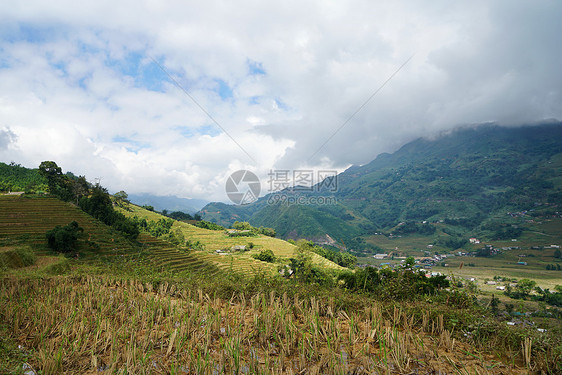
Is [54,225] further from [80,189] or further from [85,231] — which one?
[80,189]

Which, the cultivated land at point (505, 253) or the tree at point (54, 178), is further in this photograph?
the cultivated land at point (505, 253)

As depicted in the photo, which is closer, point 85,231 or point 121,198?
point 85,231

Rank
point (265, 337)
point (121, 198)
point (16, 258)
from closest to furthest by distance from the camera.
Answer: point (265, 337), point (16, 258), point (121, 198)

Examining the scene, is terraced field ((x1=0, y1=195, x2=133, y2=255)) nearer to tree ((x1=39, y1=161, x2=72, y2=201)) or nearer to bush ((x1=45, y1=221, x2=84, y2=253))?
bush ((x1=45, y1=221, x2=84, y2=253))

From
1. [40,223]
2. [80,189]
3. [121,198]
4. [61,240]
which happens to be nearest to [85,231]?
[40,223]

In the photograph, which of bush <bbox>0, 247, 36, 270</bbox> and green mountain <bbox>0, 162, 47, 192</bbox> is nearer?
bush <bbox>0, 247, 36, 270</bbox>

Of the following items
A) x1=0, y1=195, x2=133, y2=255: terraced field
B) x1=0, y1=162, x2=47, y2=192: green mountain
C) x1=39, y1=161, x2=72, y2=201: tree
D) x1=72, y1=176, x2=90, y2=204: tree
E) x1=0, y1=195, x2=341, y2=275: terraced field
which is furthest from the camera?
x1=0, y1=162, x2=47, y2=192: green mountain

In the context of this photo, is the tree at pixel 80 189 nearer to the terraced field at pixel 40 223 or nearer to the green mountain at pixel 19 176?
the terraced field at pixel 40 223

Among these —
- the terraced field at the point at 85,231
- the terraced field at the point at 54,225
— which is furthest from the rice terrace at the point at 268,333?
the terraced field at the point at 54,225

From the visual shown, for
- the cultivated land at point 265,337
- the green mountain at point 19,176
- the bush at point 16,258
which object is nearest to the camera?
the cultivated land at point 265,337

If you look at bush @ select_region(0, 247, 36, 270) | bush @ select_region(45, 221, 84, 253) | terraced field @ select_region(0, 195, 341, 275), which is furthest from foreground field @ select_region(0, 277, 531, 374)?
bush @ select_region(45, 221, 84, 253)

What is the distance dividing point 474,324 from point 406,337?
4.06 ft

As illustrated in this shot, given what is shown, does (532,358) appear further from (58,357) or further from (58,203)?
(58,203)

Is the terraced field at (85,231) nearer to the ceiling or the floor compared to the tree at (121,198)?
nearer to the floor
